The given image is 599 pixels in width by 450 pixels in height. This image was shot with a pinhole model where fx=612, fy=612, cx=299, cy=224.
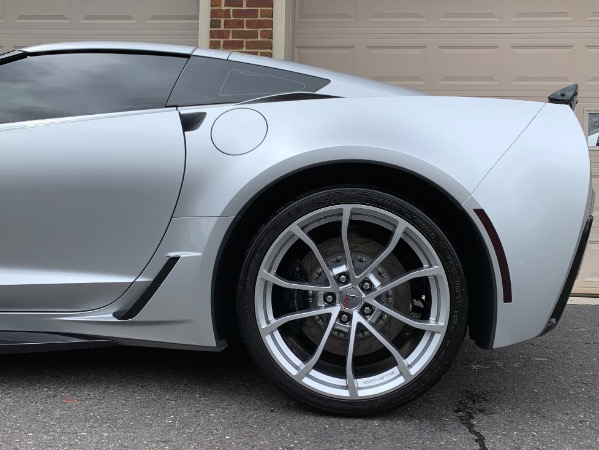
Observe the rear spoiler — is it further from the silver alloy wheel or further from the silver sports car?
the silver alloy wheel

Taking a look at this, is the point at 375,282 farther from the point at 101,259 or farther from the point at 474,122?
the point at 101,259

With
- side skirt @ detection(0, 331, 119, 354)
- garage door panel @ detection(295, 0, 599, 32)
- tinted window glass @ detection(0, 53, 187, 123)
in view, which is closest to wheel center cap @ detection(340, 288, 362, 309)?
side skirt @ detection(0, 331, 119, 354)

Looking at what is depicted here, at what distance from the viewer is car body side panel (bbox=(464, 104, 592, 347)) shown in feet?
6.57

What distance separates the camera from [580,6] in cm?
505

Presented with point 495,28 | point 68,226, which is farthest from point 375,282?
point 495,28

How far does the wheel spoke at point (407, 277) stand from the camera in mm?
2051

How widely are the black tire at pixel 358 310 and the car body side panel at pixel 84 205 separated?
41 centimetres

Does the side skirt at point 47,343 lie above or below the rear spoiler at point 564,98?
below

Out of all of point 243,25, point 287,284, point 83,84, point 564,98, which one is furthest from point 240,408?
point 243,25

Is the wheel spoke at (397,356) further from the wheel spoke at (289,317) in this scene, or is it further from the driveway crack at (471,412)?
the driveway crack at (471,412)

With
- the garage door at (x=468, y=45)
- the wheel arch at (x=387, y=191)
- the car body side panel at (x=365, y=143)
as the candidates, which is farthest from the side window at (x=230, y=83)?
the garage door at (x=468, y=45)

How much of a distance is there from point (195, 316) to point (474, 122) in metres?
1.18

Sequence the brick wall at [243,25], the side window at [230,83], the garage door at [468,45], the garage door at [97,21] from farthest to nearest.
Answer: the garage door at [97,21]
the garage door at [468,45]
the brick wall at [243,25]
the side window at [230,83]

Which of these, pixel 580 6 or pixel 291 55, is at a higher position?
pixel 580 6
